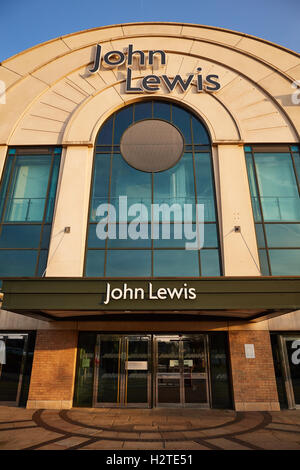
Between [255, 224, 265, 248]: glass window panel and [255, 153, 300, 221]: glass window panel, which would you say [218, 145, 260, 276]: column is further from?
[255, 153, 300, 221]: glass window panel

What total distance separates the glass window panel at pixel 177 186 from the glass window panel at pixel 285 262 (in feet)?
13.7

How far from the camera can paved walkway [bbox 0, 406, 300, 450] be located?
6883 millimetres

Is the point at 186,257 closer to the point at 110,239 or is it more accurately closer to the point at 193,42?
the point at 110,239

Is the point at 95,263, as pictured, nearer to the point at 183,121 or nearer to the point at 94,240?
the point at 94,240

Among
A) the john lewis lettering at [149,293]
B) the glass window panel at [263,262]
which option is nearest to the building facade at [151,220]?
the john lewis lettering at [149,293]

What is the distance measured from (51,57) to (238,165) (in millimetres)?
12004

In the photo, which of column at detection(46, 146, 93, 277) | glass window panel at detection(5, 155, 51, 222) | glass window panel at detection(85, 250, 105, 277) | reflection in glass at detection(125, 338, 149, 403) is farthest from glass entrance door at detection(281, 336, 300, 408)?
glass window panel at detection(5, 155, 51, 222)

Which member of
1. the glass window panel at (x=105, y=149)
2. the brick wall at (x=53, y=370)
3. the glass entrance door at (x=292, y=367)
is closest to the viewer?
the brick wall at (x=53, y=370)

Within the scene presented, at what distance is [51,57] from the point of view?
1574cm

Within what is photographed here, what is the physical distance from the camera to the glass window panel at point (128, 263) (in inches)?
460

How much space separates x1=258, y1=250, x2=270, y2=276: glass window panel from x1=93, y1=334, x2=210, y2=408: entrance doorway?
3667 mm

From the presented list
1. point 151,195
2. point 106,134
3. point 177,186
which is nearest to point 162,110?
point 106,134

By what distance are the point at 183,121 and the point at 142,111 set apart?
2.21 m

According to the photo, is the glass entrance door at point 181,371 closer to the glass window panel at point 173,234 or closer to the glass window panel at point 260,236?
the glass window panel at point 173,234
